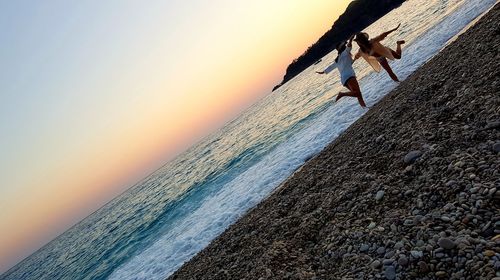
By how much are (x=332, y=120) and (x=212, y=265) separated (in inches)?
520

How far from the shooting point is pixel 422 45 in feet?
76.9

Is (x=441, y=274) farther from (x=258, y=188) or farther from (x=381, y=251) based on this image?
(x=258, y=188)

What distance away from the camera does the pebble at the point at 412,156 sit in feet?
23.8

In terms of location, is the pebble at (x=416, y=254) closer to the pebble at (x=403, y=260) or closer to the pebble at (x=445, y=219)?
the pebble at (x=403, y=260)

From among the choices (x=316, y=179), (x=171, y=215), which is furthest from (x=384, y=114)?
(x=171, y=215)

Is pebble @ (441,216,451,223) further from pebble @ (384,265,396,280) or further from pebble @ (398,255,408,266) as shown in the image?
pebble @ (384,265,396,280)

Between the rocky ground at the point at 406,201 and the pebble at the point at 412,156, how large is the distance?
2cm

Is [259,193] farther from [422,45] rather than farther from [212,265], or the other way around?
[422,45]

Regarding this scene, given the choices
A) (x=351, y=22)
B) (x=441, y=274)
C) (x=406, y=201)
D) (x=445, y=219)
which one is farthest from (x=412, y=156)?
(x=351, y=22)

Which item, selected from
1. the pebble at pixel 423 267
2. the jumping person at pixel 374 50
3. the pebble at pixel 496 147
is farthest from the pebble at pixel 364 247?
the jumping person at pixel 374 50

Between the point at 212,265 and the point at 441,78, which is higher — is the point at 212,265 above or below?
below

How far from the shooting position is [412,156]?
734 centimetres

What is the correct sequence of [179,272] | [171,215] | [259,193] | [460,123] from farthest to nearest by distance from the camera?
[171,215] < [259,193] < [179,272] < [460,123]

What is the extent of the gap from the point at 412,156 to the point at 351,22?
137545mm
